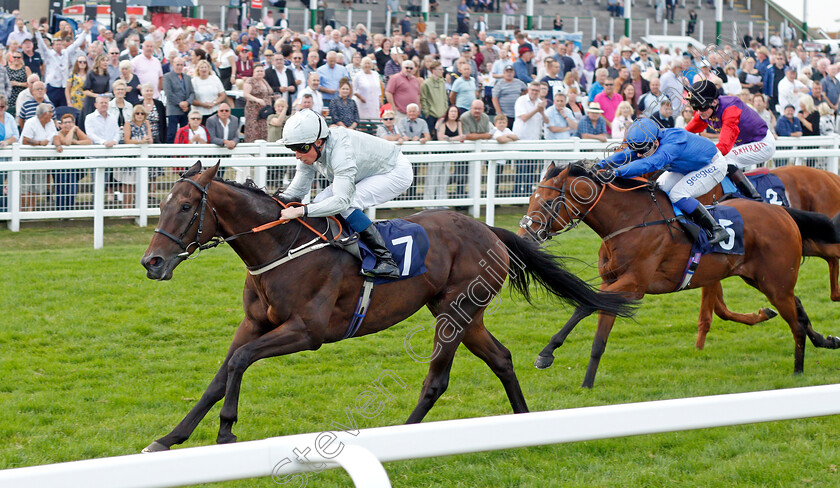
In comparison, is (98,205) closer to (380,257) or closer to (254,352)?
(380,257)

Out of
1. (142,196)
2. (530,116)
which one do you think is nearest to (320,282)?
(142,196)

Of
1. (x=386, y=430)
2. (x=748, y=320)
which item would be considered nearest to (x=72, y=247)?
(x=748, y=320)

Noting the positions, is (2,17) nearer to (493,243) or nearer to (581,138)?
(581,138)

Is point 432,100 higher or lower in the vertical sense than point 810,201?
higher

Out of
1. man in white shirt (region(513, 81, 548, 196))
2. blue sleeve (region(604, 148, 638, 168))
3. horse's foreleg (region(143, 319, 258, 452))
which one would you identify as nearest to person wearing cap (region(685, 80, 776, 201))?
blue sleeve (region(604, 148, 638, 168))

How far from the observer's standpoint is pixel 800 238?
261 inches

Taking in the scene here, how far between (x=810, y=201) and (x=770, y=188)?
1.87 feet

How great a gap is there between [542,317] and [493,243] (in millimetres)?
2497

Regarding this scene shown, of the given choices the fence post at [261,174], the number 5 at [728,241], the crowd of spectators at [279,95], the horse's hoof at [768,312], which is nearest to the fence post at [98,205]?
the crowd of spectators at [279,95]

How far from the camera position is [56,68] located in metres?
12.1

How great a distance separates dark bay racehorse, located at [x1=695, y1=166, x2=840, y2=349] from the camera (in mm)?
7316

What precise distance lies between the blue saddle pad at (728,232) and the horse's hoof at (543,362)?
1.21 metres

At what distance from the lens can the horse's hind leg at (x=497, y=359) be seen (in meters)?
5.14

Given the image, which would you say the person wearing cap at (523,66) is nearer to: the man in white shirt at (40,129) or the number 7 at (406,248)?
the man in white shirt at (40,129)
